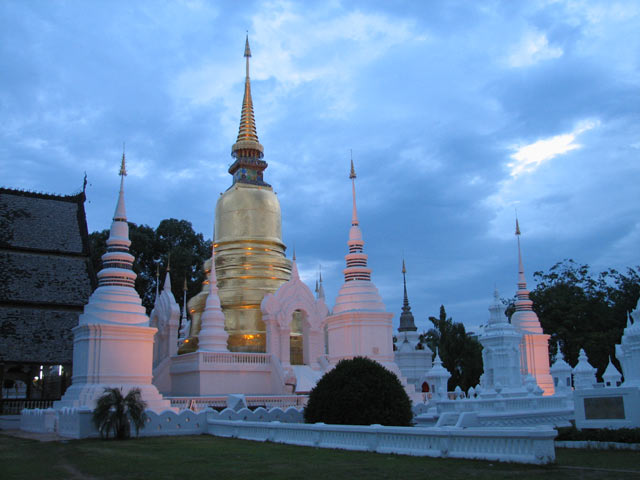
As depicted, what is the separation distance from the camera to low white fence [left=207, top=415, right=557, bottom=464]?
9.54m

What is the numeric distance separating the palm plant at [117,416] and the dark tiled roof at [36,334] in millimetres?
11765

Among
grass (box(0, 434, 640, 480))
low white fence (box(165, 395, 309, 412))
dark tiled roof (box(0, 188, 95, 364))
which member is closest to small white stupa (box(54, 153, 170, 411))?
low white fence (box(165, 395, 309, 412))

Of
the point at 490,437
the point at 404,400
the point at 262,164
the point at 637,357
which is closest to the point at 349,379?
the point at 404,400

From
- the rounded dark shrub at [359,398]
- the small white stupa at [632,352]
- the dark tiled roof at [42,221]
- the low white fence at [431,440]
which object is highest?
the dark tiled roof at [42,221]

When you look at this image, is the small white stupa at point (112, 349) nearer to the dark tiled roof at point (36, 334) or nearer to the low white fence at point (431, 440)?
the low white fence at point (431, 440)

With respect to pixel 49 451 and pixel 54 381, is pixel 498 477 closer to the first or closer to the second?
pixel 49 451

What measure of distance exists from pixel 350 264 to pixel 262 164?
31.0ft

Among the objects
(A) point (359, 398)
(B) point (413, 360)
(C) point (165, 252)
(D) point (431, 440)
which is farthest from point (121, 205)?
(C) point (165, 252)

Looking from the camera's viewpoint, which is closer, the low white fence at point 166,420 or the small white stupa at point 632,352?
the low white fence at point 166,420

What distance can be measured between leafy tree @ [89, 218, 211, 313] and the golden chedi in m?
16.4

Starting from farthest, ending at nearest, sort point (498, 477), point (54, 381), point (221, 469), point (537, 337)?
1. point (54, 381)
2. point (537, 337)
3. point (221, 469)
4. point (498, 477)

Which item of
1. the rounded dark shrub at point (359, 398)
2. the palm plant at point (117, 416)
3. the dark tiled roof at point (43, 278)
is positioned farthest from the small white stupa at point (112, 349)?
the dark tiled roof at point (43, 278)

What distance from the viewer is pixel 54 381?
3161cm

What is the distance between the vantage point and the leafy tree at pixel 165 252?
159 ft
